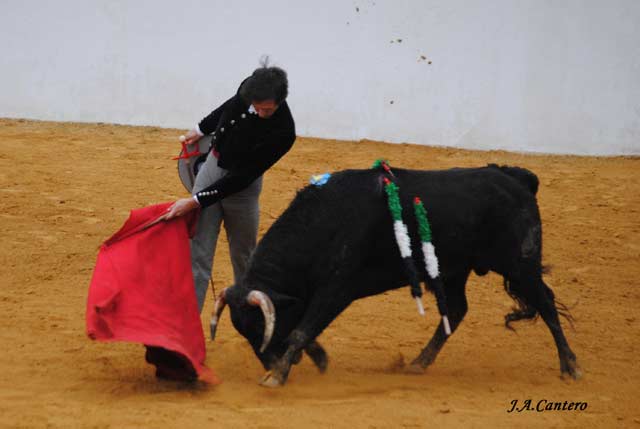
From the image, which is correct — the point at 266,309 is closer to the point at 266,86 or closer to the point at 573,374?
the point at 266,86

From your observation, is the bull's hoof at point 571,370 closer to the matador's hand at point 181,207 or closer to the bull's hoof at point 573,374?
the bull's hoof at point 573,374

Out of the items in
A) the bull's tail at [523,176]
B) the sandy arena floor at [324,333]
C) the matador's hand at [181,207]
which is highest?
the bull's tail at [523,176]

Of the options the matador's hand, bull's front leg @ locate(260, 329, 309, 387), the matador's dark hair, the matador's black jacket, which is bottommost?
bull's front leg @ locate(260, 329, 309, 387)

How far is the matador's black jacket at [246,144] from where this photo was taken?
228 inches

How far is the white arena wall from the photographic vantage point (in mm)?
11383

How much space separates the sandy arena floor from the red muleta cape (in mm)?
231

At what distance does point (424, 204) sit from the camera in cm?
609

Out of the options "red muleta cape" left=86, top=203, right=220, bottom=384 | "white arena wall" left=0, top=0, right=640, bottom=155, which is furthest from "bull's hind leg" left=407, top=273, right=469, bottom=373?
"white arena wall" left=0, top=0, right=640, bottom=155

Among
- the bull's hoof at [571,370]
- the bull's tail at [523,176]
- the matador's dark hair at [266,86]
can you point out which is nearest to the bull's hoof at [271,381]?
the matador's dark hair at [266,86]

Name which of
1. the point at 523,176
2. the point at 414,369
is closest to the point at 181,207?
the point at 414,369

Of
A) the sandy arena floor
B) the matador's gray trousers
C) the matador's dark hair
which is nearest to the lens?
the sandy arena floor

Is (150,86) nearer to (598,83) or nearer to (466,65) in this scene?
(466,65)

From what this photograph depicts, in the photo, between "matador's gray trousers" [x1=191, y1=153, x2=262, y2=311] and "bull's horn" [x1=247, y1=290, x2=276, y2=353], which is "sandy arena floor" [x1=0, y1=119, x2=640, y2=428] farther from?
"matador's gray trousers" [x1=191, y1=153, x2=262, y2=311]

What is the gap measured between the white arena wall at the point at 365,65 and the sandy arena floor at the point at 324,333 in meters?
0.29
